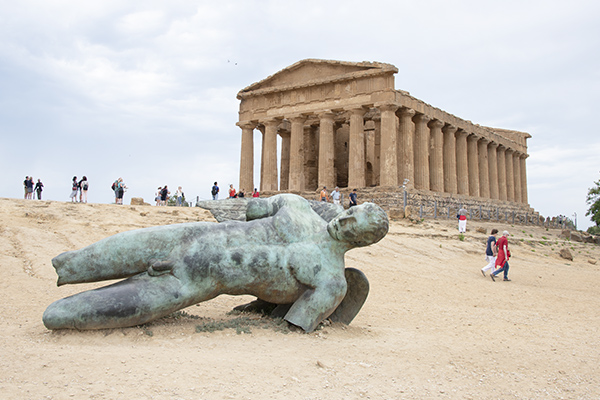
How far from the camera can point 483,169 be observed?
3678 centimetres

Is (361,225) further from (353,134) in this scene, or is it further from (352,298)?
(353,134)

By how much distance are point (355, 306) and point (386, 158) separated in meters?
22.7

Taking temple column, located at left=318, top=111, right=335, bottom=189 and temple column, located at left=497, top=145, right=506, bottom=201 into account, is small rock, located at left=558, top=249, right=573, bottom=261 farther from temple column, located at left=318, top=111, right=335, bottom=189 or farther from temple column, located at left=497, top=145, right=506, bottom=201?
temple column, located at left=497, top=145, right=506, bottom=201

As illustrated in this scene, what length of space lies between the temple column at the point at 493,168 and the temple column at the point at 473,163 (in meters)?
3.72

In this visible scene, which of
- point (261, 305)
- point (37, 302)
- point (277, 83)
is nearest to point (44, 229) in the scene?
point (37, 302)

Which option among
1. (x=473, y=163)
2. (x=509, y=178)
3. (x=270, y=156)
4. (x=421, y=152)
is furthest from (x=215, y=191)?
(x=509, y=178)

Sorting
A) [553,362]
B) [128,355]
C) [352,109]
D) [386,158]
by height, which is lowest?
[553,362]

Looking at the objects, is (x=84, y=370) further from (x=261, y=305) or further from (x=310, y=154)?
(x=310, y=154)

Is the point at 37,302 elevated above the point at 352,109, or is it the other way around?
the point at 352,109

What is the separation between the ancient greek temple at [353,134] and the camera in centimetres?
2750

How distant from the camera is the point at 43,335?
378 cm

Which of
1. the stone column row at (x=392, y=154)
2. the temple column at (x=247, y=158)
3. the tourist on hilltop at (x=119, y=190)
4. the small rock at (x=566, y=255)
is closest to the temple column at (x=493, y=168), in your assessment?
the stone column row at (x=392, y=154)

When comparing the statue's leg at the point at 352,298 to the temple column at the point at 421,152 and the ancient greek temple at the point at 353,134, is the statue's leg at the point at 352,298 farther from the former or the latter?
the temple column at the point at 421,152

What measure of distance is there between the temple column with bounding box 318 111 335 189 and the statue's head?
23973mm
